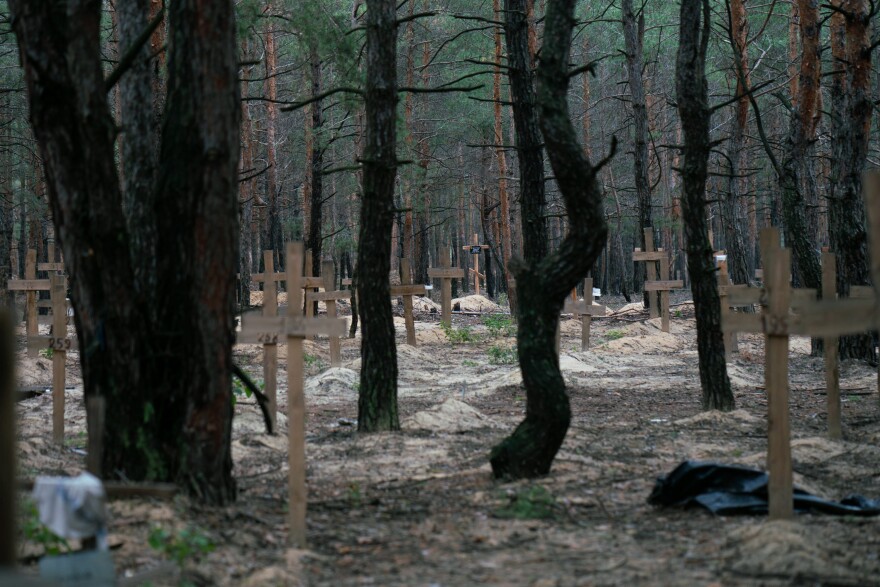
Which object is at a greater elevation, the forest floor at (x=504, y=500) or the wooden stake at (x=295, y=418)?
the wooden stake at (x=295, y=418)

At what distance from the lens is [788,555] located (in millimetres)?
5148

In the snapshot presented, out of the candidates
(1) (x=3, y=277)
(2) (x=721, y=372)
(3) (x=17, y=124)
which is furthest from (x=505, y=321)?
(3) (x=17, y=124)

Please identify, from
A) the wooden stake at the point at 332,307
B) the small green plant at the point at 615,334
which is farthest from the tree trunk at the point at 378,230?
the small green plant at the point at 615,334

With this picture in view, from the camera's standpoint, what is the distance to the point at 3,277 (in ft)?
83.6

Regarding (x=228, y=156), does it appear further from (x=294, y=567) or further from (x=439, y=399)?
(x=439, y=399)

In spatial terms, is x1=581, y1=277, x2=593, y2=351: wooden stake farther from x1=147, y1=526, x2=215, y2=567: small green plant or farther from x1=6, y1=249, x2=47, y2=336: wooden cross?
x1=147, y1=526, x2=215, y2=567: small green plant

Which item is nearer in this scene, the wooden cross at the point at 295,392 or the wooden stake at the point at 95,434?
the wooden stake at the point at 95,434

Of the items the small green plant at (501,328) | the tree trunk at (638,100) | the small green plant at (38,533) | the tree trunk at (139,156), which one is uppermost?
the tree trunk at (638,100)

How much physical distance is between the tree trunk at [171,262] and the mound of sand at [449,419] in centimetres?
448

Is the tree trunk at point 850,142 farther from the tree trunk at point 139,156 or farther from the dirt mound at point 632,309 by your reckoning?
the dirt mound at point 632,309

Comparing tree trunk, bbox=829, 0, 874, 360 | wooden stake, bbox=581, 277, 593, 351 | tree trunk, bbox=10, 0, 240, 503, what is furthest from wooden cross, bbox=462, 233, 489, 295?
tree trunk, bbox=10, 0, 240, 503

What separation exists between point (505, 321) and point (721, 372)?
51.9ft

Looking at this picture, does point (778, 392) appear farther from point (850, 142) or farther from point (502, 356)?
point (502, 356)

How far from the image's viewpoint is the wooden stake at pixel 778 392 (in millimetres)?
5977
